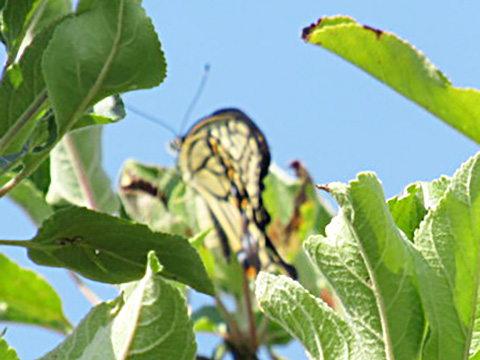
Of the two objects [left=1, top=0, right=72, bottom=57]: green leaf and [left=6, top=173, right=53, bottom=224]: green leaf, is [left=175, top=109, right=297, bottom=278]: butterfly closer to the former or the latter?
[left=6, top=173, right=53, bottom=224]: green leaf

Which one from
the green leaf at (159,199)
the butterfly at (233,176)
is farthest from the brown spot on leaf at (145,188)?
the butterfly at (233,176)

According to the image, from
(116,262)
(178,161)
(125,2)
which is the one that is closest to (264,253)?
(178,161)

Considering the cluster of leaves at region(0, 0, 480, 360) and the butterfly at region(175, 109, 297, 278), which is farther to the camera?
the butterfly at region(175, 109, 297, 278)

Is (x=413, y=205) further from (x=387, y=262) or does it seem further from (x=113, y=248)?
(x=113, y=248)

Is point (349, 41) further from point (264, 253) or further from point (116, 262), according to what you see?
point (264, 253)

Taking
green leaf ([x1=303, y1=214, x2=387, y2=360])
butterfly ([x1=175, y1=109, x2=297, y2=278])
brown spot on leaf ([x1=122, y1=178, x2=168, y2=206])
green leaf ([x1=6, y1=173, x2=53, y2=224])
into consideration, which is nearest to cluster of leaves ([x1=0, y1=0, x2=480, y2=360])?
green leaf ([x1=303, y1=214, x2=387, y2=360])

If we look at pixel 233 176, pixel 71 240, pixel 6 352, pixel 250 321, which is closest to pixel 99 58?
pixel 71 240

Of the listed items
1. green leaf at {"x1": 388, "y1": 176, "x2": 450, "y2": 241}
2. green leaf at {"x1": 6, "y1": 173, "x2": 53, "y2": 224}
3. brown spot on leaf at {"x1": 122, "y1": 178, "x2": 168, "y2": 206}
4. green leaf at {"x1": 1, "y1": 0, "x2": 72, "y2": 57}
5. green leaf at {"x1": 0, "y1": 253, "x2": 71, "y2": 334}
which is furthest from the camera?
brown spot on leaf at {"x1": 122, "y1": 178, "x2": 168, "y2": 206}
